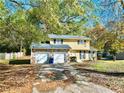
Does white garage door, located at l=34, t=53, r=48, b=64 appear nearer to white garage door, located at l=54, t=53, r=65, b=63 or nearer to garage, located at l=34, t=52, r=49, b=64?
garage, located at l=34, t=52, r=49, b=64

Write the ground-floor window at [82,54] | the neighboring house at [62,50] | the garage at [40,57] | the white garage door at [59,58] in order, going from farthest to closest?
the ground-floor window at [82,54] → the white garage door at [59,58] → the neighboring house at [62,50] → the garage at [40,57]

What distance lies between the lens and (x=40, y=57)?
4650 centimetres

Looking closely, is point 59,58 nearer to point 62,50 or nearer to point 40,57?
point 62,50

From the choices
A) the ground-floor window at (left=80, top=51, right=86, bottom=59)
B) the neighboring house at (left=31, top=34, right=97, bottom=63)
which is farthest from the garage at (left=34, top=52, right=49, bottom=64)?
the ground-floor window at (left=80, top=51, right=86, bottom=59)

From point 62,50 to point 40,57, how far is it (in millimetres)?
4598

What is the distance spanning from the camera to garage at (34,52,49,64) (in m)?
46.2

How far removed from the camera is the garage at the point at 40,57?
46.2 metres

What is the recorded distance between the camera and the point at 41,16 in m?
18.1

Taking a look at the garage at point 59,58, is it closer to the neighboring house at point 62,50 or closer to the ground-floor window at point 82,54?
the neighboring house at point 62,50

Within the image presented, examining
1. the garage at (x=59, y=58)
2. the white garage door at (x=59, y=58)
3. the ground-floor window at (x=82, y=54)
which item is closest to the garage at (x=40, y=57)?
the garage at (x=59, y=58)

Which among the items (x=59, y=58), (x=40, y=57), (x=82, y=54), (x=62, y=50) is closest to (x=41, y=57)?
(x=40, y=57)

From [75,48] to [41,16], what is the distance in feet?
119

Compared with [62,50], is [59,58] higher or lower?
lower

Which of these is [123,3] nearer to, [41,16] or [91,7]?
[91,7]
